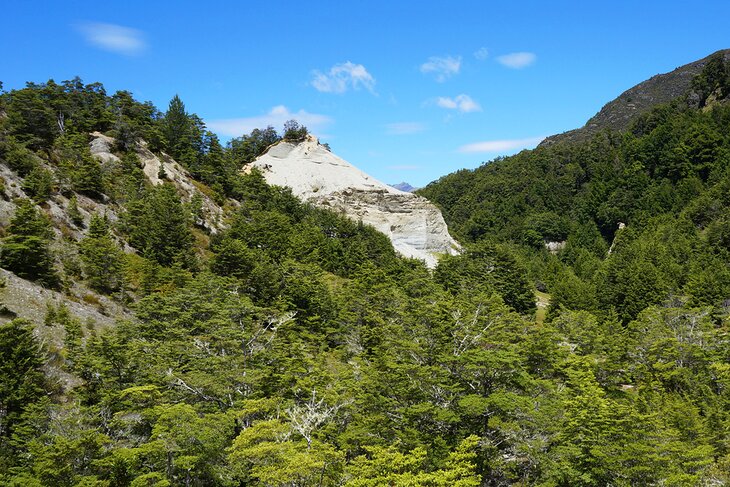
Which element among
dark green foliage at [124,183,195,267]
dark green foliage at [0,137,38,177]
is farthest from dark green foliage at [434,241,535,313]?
dark green foliage at [0,137,38,177]

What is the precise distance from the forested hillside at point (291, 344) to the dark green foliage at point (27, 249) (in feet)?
0.44

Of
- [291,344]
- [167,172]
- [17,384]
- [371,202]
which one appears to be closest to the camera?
[17,384]

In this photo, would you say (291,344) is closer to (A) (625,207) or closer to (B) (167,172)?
(B) (167,172)

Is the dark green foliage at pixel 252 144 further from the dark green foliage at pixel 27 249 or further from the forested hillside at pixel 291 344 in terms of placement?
the dark green foliage at pixel 27 249

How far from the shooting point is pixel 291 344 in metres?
29.6

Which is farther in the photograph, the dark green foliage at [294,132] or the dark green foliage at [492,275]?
the dark green foliage at [294,132]

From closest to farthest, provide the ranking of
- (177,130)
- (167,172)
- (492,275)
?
(492,275), (167,172), (177,130)

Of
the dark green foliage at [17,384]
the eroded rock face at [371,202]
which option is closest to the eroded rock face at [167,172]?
the eroded rock face at [371,202]

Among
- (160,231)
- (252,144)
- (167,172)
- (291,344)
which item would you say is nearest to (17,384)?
(291,344)

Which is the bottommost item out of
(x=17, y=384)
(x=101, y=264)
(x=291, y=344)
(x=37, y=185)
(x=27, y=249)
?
(x=291, y=344)

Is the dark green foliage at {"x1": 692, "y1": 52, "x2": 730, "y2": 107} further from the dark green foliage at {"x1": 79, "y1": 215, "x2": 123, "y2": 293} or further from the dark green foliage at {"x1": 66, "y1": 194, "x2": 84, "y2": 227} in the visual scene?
the dark green foliage at {"x1": 66, "y1": 194, "x2": 84, "y2": 227}

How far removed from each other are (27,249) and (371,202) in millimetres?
58525

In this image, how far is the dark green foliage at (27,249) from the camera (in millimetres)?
31641

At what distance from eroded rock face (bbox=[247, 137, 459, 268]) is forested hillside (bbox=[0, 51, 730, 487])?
962 centimetres
